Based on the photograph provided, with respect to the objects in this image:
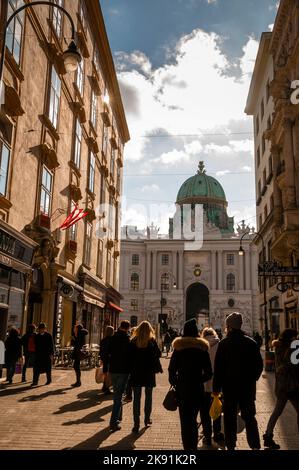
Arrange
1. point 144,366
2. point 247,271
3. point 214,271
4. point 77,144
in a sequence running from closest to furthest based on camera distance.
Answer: point 144,366 < point 77,144 < point 247,271 < point 214,271

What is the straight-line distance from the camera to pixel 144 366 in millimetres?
8617

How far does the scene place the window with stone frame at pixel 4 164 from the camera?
47.8 ft

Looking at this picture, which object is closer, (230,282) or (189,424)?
(189,424)

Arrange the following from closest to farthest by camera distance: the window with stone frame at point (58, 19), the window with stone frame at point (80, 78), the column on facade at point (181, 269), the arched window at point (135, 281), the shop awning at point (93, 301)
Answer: the window with stone frame at point (58, 19)
the window with stone frame at point (80, 78)
the shop awning at point (93, 301)
the column on facade at point (181, 269)
the arched window at point (135, 281)

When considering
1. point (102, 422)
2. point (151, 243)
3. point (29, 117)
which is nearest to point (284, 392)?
point (102, 422)

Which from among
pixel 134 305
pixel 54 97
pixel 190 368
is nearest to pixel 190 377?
pixel 190 368

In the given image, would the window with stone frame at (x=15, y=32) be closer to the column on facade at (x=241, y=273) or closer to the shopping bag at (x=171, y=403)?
the shopping bag at (x=171, y=403)

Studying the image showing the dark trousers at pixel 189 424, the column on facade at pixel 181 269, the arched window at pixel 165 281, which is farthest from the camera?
the arched window at pixel 165 281

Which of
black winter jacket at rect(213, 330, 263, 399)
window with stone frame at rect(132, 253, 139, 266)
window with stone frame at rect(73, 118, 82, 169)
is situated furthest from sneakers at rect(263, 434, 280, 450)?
window with stone frame at rect(132, 253, 139, 266)

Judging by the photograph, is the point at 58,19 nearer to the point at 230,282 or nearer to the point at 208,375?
the point at 208,375

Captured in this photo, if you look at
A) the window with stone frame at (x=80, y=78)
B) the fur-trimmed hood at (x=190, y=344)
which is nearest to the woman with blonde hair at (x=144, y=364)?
the fur-trimmed hood at (x=190, y=344)

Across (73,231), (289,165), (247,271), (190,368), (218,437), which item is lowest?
(218,437)

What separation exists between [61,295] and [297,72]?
17.8 meters

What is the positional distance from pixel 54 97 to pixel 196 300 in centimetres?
7034
